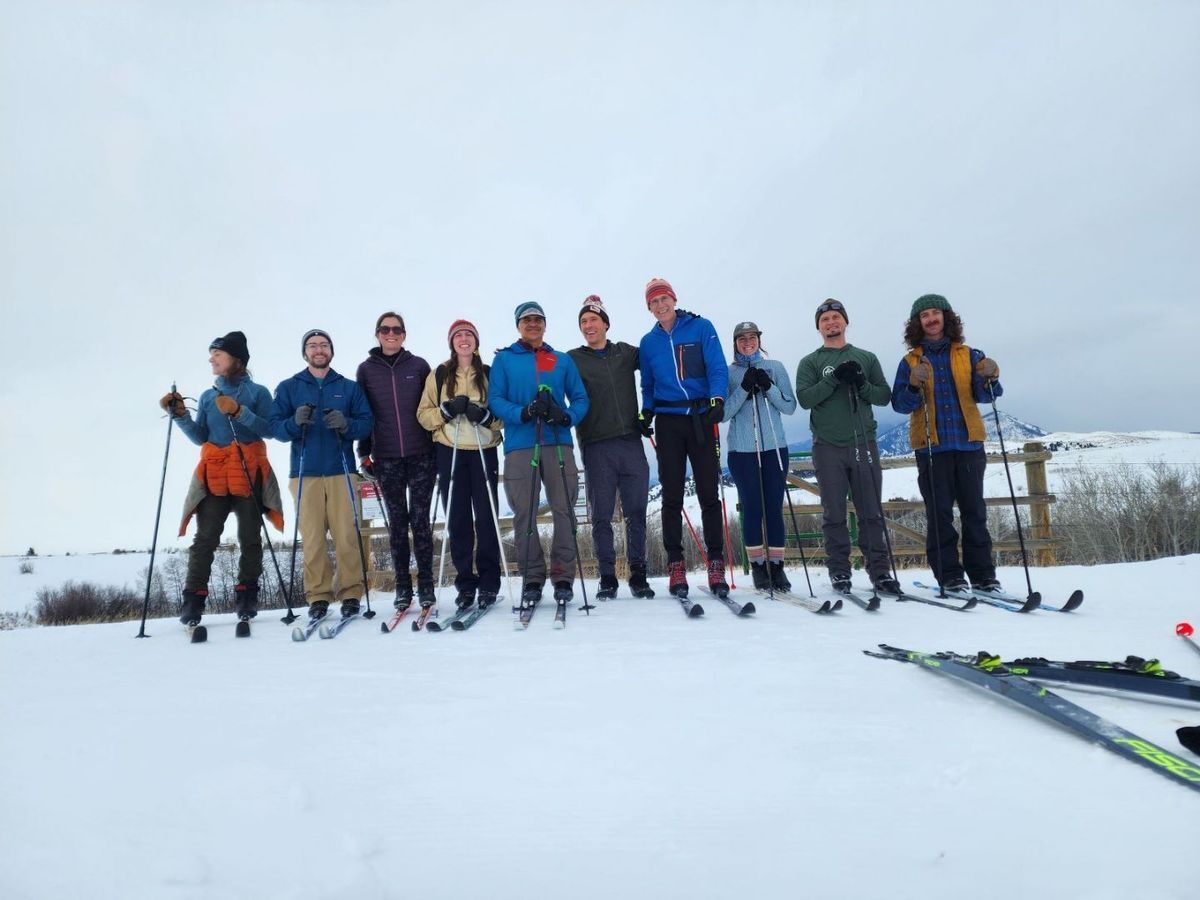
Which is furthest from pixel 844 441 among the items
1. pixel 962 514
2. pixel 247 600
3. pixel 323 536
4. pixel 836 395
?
pixel 247 600

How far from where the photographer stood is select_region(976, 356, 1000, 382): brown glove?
4609 millimetres

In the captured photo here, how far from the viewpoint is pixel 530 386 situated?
4688 millimetres

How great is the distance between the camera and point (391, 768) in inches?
69.5

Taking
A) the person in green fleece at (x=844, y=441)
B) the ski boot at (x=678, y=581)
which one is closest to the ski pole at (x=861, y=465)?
the person in green fleece at (x=844, y=441)

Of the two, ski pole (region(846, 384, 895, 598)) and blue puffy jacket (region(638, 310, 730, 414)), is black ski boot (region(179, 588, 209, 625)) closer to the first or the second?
blue puffy jacket (region(638, 310, 730, 414))

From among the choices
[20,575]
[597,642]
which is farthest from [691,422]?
[20,575]

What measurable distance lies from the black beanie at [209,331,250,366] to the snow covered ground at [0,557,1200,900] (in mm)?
2543

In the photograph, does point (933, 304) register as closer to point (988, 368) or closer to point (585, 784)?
point (988, 368)

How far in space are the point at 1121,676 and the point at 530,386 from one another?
12.1 feet

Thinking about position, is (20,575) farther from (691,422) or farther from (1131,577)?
(1131,577)

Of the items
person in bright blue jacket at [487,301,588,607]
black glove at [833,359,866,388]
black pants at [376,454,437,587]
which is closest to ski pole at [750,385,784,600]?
black glove at [833,359,866,388]

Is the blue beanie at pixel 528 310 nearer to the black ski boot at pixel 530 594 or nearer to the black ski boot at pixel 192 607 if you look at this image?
the black ski boot at pixel 530 594

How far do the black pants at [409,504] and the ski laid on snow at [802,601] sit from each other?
2.62 meters

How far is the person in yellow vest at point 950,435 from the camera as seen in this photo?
4.79 meters
